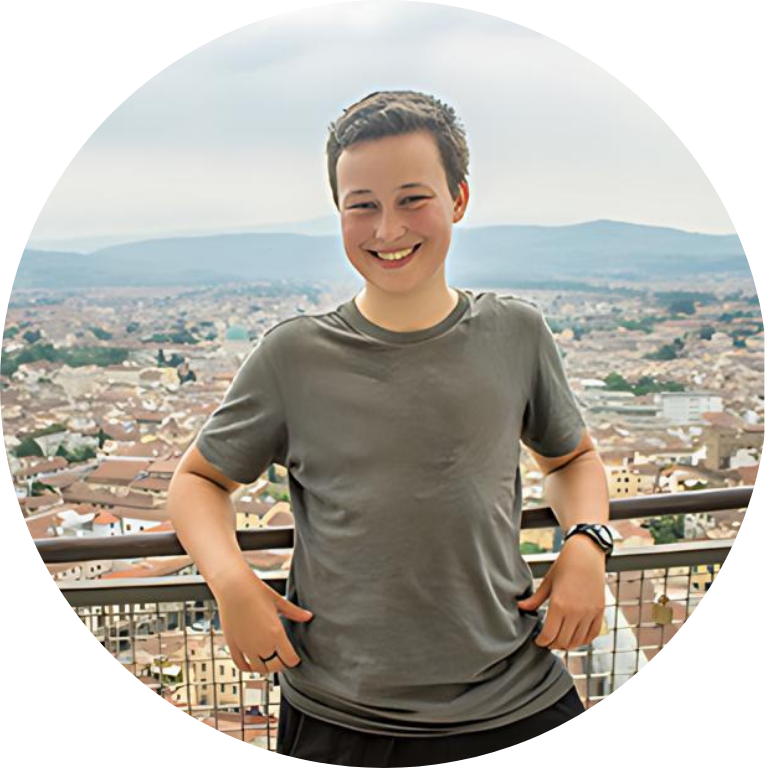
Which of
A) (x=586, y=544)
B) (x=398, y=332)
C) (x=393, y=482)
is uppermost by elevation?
(x=398, y=332)

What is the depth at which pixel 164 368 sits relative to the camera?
183 cm

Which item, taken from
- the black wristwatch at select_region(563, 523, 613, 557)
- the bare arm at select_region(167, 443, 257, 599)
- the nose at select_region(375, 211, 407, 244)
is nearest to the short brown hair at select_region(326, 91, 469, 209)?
the nose at select_region(375, 211, 407, 244)

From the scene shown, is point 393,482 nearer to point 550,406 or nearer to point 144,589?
point 550,406

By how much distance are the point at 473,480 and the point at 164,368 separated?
34.9 inches

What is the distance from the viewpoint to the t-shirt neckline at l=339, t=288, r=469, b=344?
1341mm

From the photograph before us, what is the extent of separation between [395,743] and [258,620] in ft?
1.06

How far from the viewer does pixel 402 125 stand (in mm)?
1279

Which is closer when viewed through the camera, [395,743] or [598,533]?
[395,743]

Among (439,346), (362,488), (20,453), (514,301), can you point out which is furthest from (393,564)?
(20,453)

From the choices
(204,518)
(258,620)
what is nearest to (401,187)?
(204,518)

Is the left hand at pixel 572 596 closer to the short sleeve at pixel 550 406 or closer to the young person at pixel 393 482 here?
the young person at pixel 393 482

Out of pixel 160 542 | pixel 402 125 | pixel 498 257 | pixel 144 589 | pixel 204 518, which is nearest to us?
pixel 402 125

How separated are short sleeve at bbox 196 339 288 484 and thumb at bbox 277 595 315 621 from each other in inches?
9.8

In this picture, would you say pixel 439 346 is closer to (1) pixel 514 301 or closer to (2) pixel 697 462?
(1) pixel 514 301
